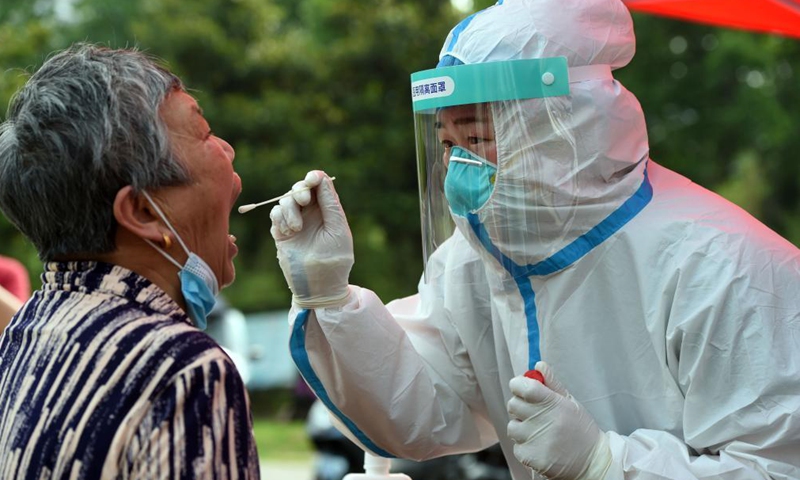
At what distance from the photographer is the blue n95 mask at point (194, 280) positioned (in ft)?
5.71

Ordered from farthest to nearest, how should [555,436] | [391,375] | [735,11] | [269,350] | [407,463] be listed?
[269,350] → [407,463] → [735,11] → [391,375] → [555,436]

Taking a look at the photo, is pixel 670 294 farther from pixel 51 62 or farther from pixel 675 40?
pixel 675 40

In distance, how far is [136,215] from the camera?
1.69 m

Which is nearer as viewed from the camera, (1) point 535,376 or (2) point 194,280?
(2) point 194,280

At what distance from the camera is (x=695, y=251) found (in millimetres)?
2227

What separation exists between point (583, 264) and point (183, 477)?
1.14 meters

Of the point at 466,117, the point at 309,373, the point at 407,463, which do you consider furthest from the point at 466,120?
the point at 407,463

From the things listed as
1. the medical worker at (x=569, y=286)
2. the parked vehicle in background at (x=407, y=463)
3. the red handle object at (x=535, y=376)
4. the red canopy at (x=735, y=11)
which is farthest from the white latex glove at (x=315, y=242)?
the parked vehicle in background at (x=407, y=463)

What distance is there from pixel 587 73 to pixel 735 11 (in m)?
1.10

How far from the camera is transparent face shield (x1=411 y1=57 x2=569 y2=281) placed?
2.28 meters

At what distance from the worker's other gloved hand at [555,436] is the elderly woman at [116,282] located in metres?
0.70

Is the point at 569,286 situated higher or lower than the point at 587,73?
lower

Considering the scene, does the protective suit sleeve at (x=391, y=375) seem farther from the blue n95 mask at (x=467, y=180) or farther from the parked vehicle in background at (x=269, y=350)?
the parked vehicle in background at (x=269, y=350)

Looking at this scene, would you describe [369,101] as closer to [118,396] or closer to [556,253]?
[556,253]
